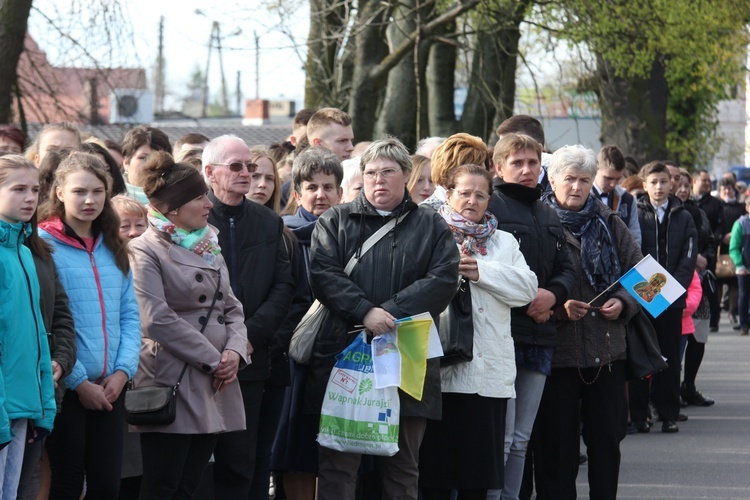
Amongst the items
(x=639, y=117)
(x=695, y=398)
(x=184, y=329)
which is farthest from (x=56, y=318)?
(x=639, y=117)

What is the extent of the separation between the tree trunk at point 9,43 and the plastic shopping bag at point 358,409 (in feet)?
17.3

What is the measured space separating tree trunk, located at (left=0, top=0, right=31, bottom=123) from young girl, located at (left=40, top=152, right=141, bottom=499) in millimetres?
4699

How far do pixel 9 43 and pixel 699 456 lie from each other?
6450 mm

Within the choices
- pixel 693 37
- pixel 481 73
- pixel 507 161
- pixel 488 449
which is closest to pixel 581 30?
pixel 481 73

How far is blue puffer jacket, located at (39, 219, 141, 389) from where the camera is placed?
584 centimetres

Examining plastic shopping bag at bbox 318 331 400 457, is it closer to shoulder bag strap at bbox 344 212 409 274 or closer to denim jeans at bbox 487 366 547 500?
shoulder bag strap at bbox 344 212 409 274

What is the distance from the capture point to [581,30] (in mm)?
16203

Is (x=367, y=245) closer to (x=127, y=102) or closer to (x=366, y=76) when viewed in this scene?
(x=127, y=102)

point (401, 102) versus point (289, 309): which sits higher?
point (401, 102)

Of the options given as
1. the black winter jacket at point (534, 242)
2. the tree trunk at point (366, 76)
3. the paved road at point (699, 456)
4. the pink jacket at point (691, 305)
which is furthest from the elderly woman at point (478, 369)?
the tree trunk at point (366, 76)

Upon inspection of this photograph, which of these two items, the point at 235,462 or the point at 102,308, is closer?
the point at 102,308

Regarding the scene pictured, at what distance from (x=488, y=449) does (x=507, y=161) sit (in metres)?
1.70

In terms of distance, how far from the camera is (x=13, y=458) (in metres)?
5.28

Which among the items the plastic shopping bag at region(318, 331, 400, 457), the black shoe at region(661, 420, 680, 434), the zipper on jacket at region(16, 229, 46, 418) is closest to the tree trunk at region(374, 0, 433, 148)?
the black shoe at region(661, 420, 680, 434)
